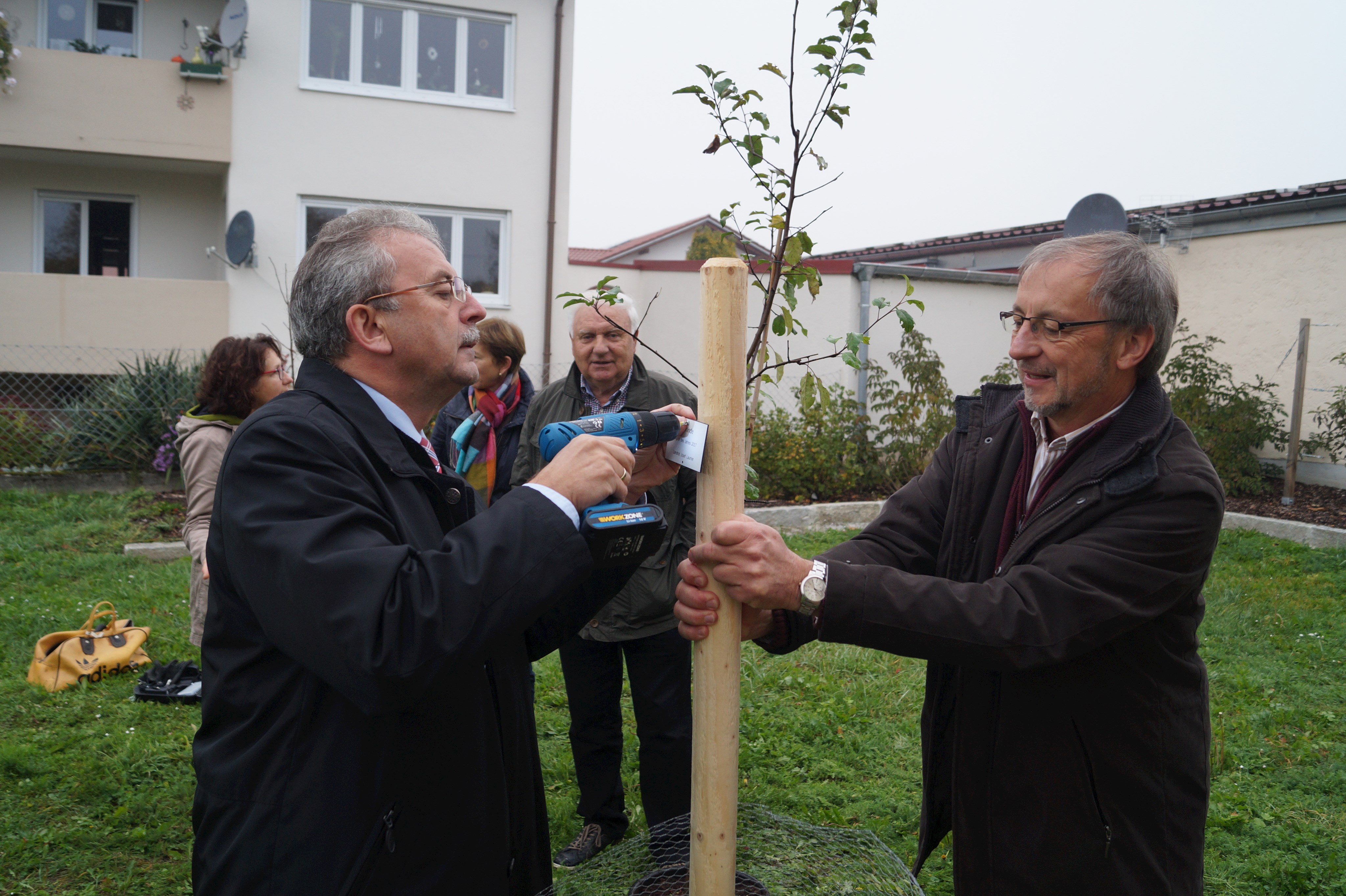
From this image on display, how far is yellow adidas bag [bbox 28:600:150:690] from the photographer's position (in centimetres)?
510

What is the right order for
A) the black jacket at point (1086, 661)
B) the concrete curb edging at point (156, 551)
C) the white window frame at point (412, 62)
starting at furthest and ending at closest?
the white window frame at point (412, 62), the concrete curb edging at point (156, 551), the black jacket at point (1086, 661)

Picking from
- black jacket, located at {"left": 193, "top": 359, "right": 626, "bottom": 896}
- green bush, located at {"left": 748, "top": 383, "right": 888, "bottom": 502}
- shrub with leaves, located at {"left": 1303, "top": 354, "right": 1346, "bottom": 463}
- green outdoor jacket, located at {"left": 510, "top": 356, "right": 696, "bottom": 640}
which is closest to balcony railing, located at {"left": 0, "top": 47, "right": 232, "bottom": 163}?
green bush, located at {"left": 748, "top": 383, "right": 888, "bottom": 502}

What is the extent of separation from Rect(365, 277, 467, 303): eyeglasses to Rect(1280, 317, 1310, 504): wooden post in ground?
10.7 metres

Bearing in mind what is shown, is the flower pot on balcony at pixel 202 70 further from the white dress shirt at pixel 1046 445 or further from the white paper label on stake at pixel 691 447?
the white dress shirt at pixel 1046 445

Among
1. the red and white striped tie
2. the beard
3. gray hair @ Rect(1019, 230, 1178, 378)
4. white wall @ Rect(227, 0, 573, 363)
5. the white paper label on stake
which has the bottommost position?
the red and white striped tie

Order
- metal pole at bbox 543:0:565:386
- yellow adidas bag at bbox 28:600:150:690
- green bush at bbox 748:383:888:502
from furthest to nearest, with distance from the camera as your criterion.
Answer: metal pole at bbox 543:0:565:386 → green bush at bbox 748:383:888:502 → yellow adidas bag at bbox 28:600:150:690

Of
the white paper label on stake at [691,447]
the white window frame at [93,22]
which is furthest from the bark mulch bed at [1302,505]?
the white window frame at [93,22]

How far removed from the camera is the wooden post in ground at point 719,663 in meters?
1.90

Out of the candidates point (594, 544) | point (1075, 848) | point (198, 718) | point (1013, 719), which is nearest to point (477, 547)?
point (594, 544)

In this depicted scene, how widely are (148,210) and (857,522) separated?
11.5 metres

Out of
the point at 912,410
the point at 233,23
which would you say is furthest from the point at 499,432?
the point at 233,23

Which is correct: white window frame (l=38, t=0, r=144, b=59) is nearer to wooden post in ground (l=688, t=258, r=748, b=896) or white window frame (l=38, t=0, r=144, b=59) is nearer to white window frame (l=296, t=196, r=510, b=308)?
white window frame (l=296, t=196, r=510, b=308)

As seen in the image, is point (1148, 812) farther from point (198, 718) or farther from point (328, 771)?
point (198, 718)

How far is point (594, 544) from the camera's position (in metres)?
1.67
